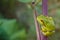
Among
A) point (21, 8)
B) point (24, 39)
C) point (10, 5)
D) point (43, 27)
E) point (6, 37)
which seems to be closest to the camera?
point (43, 27)

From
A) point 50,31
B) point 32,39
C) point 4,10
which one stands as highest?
point 4,10

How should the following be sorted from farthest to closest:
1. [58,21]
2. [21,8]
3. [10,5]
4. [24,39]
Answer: [21,8] < [10,5] < [58,21] < [24,39]

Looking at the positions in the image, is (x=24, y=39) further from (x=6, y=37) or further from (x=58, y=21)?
(x=58, y=21)

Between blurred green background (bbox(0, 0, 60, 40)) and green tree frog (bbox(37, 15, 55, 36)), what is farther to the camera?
blurred green background (bbox(0, 0, 60, 40))

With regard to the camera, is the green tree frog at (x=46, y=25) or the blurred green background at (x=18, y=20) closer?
the green tree frog at (x=46, y=25)

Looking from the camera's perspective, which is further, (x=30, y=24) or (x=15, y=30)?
(x=30, y=24)

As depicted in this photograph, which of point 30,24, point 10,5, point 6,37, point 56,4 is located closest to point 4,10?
point 10,5

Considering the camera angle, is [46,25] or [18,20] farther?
[18,20]

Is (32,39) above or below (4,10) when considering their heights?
below
